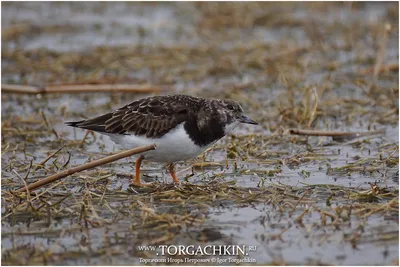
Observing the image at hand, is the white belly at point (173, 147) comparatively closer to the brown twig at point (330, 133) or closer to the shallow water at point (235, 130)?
the shallow water at point (235, 130)

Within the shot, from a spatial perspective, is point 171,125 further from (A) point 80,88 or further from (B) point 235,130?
(A) point 80,88

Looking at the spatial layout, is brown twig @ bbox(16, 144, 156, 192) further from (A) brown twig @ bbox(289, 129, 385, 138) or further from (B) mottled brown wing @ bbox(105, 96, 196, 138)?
(A) brown twig @ bbox(289, 129, 385, 138)

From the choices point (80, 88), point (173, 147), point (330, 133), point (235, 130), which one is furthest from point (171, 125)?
point (80, 88)

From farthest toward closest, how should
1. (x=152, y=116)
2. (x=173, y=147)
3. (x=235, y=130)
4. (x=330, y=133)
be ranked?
(x=235, y=130), (x=330, y=133), (x=152, y=116), (x=173, y=147)

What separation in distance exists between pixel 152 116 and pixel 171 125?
289 mm

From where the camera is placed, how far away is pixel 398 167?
25.3 ft

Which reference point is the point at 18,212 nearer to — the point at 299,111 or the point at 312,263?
the point at 312,263

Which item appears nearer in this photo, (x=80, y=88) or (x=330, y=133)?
(x=330, y=133)

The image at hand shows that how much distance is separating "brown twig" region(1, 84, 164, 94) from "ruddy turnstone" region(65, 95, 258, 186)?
2865 millimetres

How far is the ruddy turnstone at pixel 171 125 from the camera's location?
692cm

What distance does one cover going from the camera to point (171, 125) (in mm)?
6949

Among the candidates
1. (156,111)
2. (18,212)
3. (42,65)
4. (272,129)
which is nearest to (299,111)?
(272,129)

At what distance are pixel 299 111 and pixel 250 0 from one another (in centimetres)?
716

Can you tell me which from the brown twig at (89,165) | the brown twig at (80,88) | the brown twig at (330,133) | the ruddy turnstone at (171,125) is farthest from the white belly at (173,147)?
the brown twig at (80,88)
